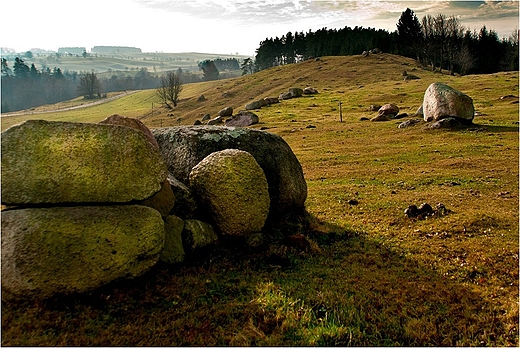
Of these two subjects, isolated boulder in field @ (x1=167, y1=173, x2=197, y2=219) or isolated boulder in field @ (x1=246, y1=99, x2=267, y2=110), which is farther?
isolated boulder in field @ (x1=246, y1=99, x2=267, y2=110)

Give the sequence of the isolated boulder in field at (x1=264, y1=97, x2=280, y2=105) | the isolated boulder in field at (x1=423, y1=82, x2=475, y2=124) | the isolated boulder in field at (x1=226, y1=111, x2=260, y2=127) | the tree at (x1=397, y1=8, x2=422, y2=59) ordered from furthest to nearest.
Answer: the tree at (x1=397, y1=8, x2=422, y2=59)
the isolated boulder in field at (x1=264, y1=97, x2=280, y2=105)
the isolated boulder in field at (x1=226, y1=111, x2=260, y2=127)
the isolated boulder in field at (x1=423, y1=82, x2=475, y2=124)

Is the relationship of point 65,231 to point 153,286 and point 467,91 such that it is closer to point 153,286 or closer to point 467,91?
point 153,286

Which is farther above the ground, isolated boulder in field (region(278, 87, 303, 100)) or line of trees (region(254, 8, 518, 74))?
line of trees (region(254, 8, 518, 74))

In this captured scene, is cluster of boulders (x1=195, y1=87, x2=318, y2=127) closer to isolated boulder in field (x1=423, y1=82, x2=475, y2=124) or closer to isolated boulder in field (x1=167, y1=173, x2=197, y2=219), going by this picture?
isolated boulder in field (x1=423, y1=82, x2=475, y2=124)

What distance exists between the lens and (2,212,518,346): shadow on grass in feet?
24.7

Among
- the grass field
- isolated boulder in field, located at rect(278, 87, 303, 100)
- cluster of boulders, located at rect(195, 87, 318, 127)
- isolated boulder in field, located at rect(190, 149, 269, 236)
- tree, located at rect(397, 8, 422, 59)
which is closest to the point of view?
the grass field

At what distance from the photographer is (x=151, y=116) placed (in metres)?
118

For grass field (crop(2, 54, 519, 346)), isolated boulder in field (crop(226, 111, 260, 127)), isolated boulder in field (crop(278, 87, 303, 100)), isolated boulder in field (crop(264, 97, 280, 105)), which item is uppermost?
isolated boulder in field (crop(278, 87, 303, 100))

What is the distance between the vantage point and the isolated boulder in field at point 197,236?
11.2 metres

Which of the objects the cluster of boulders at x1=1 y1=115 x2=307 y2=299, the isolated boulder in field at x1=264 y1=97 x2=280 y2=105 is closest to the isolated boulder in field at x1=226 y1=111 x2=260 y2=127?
the isolated boulder in field at x1=264 y1=97 x2=280 y2=105

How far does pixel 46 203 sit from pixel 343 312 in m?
7.91

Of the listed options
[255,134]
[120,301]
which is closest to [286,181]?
[255,134]

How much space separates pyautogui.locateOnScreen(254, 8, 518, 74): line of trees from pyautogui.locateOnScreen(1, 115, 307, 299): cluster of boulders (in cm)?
11265

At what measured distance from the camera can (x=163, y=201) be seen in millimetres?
11188
